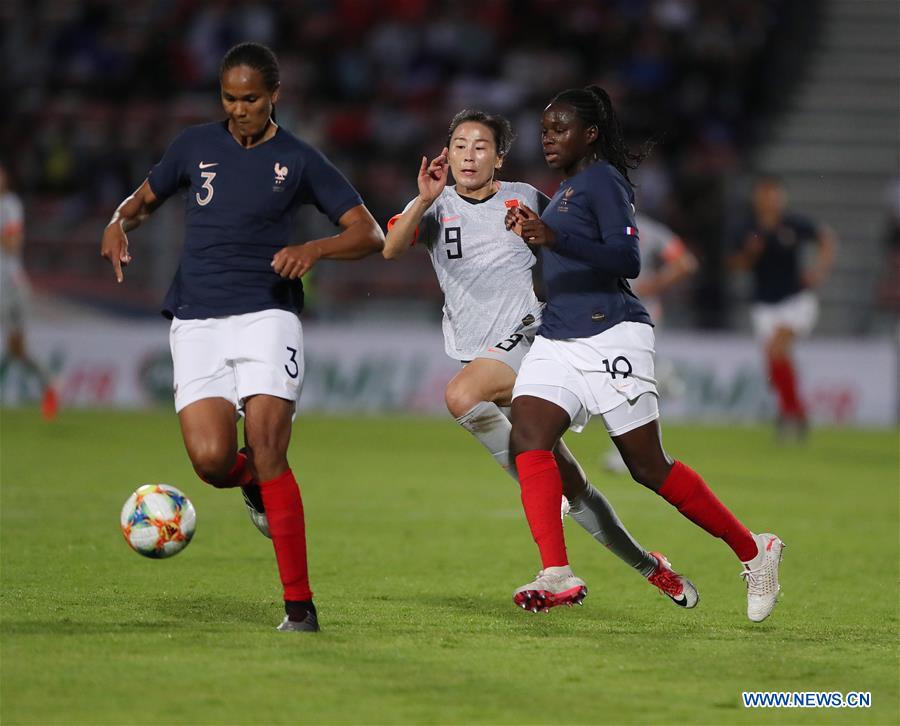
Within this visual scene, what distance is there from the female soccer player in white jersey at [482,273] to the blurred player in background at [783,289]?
9566 mm

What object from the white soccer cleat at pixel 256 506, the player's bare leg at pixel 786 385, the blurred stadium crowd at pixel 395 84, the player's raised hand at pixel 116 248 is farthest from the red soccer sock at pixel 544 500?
the blurred stadium crowd at pixel 395 84

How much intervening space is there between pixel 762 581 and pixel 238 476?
7.35ft

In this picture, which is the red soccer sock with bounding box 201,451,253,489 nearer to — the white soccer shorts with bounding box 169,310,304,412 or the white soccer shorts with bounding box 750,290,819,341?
the white soccer shorts with bounding box 169,310,304,412

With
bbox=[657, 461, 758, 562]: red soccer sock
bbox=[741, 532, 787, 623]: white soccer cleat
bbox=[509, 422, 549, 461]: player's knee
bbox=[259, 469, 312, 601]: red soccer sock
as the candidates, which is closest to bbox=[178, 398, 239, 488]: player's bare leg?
bbox=[259, 469, 312, 601]: red soccer sock

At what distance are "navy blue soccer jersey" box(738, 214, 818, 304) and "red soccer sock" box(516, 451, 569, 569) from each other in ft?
35.3

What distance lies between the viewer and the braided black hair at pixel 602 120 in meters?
6.41

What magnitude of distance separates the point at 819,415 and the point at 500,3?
A: 840 cm

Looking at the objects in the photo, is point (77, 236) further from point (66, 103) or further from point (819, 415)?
point (819, 415)

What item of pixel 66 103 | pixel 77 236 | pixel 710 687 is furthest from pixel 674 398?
pixel 710 687

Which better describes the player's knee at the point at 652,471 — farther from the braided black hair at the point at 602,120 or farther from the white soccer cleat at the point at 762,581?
the braided black hair at the point at 602,120

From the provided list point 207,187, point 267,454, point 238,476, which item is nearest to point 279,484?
point 267,454

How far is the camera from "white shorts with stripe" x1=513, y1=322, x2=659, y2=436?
20.4 feet

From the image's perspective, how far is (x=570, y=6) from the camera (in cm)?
2358

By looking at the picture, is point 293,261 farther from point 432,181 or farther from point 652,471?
point 652,471
